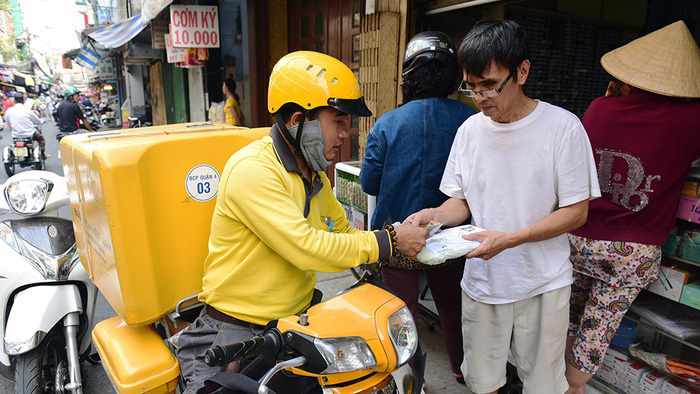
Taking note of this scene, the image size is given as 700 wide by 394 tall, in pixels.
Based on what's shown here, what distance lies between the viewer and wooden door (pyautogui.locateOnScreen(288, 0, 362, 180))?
18.6 ft

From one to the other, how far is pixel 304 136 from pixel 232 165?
0.29 metres

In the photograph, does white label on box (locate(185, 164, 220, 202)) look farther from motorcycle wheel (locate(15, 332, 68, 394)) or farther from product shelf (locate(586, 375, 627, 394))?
product shelf (locate(586, 375, 627, 394))

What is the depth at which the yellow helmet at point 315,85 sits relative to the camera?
165 centimetres

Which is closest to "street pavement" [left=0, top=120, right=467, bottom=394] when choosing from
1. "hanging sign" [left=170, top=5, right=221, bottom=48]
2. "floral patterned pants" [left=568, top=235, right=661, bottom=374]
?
"floral patterned pants" [left=568, top=235, right=661, bottom=374]

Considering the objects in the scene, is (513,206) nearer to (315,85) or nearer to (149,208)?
(315,85)

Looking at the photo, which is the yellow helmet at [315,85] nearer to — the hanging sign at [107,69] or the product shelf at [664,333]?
the product shelf at [664,333]

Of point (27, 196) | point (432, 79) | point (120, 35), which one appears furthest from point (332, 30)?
point (120, 35)

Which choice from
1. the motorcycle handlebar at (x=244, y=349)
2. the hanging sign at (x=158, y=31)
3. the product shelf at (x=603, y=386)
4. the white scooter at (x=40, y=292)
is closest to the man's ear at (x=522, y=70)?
the motorcycle handlebar at (x=244, y=349)

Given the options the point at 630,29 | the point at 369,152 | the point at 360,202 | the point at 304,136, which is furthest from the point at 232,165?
the point at 630,29

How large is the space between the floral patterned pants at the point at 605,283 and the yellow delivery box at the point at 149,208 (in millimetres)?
1818

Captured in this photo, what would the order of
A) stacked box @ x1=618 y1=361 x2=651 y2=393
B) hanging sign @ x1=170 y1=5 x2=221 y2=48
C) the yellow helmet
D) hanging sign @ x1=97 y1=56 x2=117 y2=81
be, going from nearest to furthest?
the yellow helmet, stacked box @ x1=618 y1=361 x2=651 y2=393, hanging sign @ x1=170 y1=5 x2=221 y2=48, hanging sign @ x1=97 y1=56 x2=117 y2=81

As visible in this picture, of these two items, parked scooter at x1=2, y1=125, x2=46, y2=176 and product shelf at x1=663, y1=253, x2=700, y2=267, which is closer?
product shelf at x1=663, y1=253, x2=700, y2=267

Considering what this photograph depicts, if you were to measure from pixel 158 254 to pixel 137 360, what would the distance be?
1.52 ft

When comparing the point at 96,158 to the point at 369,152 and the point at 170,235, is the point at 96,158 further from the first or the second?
the point at 369,152
